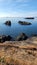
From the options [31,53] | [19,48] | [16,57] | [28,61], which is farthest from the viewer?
[19,48]

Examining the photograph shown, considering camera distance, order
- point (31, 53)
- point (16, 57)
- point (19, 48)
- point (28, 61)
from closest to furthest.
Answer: point (28, 61), point (16, 57), point (31, 53), point (19, 48)

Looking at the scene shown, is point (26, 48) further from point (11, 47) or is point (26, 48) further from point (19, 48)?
point (11, 47)

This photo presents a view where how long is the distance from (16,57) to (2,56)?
97 cm

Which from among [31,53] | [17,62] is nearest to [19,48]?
[31,53]

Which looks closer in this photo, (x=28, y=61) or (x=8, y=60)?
(x=28, y=61)

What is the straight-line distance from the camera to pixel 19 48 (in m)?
8.05

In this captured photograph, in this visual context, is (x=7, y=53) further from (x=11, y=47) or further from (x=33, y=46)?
(x=33, y=46)

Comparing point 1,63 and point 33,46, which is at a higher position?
point 33,46

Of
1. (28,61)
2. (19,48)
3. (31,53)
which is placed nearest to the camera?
(28,61)

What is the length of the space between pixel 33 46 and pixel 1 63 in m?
2.33

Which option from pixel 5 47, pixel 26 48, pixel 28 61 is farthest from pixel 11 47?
pixel 28 61

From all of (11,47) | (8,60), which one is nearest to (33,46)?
(11,47)

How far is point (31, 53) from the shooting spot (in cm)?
743

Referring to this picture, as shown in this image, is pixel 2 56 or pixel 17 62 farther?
pixel 2 56
